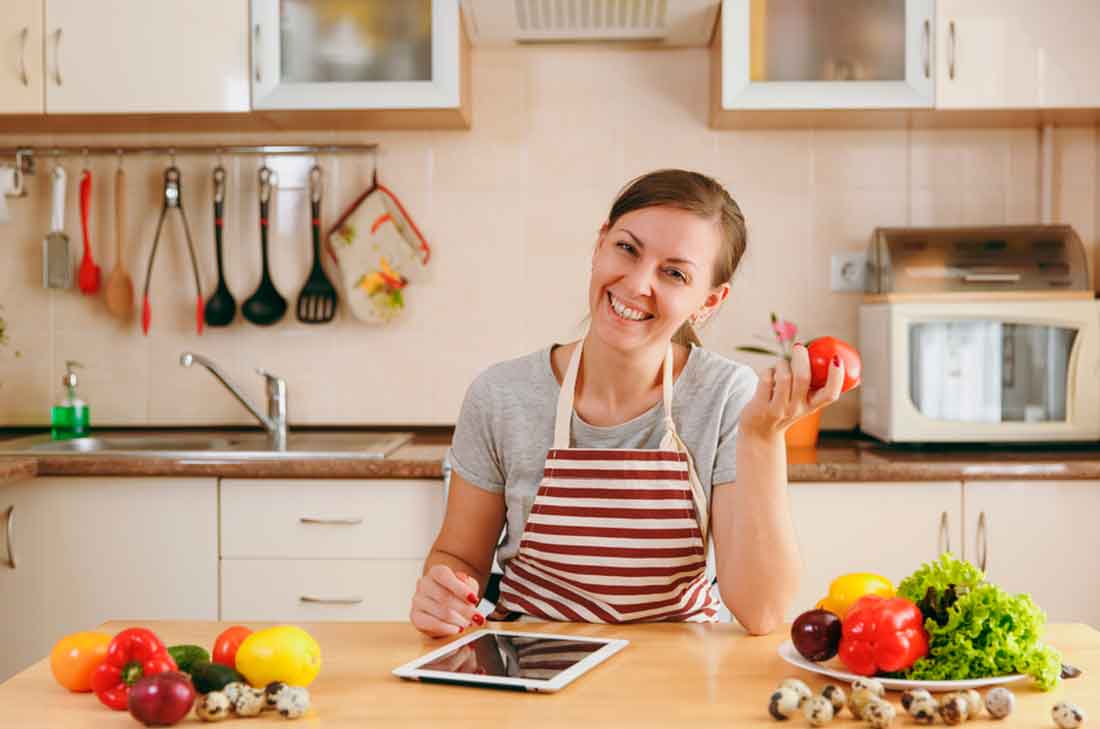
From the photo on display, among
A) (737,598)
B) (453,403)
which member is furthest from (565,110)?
(737,598)

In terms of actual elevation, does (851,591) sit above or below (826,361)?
below

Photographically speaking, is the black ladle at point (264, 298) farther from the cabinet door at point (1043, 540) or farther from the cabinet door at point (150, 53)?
the cabinet door at point (1043, 540)

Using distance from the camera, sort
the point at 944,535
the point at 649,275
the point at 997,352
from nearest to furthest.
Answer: the point at 649,275 → the point at 944,535 → the point at 997,352

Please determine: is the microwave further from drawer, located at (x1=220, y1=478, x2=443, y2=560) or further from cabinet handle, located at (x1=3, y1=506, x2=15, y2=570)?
cabinet handle, located at (x1=3, y1=506, x2=15, y2=570)

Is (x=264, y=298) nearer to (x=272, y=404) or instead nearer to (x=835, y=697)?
(x=272, y=404)

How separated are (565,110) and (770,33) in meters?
0.57

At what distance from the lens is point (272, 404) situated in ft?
9.35

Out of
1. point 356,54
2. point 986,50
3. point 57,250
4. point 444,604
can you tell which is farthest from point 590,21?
point 444,604

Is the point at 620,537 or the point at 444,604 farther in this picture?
the point at 620,537

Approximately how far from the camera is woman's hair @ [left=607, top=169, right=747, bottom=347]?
Answer: 1549 mm

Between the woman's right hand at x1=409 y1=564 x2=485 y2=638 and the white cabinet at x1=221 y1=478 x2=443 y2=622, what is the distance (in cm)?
108

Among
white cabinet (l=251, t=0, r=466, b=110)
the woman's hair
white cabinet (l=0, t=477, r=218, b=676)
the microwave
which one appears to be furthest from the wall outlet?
white cabinet (l=0, t=477, r=218, b=676)

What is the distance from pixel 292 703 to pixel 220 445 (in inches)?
78.3

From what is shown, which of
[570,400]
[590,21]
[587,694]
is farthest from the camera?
[590,21]
